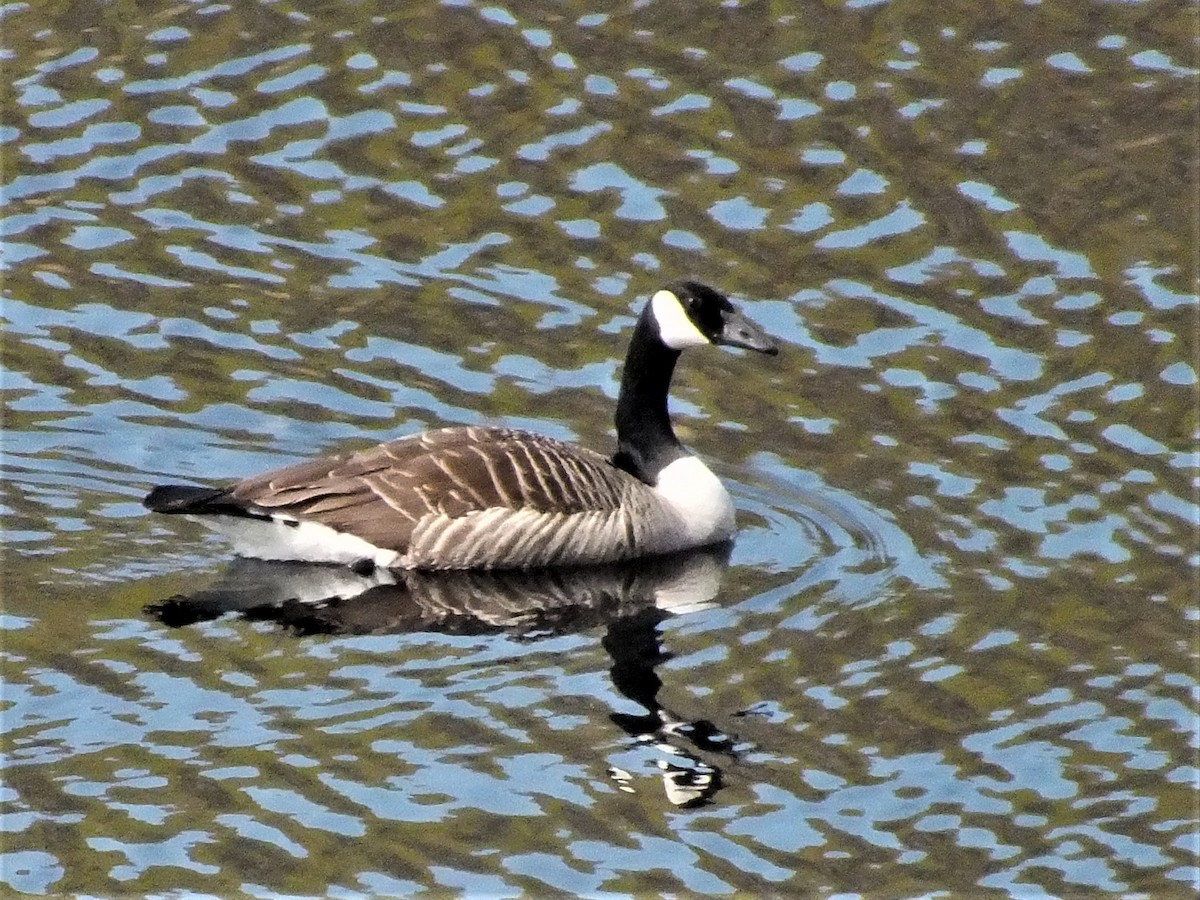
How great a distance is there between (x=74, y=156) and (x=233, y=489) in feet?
18.7

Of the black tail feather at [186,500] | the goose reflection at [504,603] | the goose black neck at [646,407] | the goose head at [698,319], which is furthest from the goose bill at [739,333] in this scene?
the black tail feather at [186,500]

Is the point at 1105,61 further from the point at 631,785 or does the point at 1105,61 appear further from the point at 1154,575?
the point at 631,785

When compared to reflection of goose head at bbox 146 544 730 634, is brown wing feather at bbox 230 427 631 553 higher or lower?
higher

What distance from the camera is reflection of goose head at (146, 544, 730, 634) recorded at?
12.8 metres

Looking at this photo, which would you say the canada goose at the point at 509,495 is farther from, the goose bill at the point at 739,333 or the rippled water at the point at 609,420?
the rippled water at the point at 609,420

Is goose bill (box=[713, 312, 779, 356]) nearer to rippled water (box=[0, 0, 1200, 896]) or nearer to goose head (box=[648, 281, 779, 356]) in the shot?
goose head (box=[648, 281, 779, 356])

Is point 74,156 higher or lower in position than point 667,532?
higher

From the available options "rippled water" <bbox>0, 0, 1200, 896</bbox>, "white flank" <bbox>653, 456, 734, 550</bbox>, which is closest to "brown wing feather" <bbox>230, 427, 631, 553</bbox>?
"white flank" <bbox>653, 456, 734, 550</bbox>

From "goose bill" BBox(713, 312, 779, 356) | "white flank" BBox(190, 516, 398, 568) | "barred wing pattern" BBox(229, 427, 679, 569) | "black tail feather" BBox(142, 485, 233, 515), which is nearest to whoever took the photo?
"black tail feather" BBox(142, 485, 233, 515)

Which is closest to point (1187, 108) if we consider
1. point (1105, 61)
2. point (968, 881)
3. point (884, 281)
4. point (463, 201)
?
point (1105, 61)

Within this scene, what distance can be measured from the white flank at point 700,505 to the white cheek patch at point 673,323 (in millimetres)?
821

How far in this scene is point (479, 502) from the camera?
14.0 metres

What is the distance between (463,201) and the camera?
17609 mm

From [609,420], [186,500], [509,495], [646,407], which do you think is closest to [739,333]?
[646,407]
